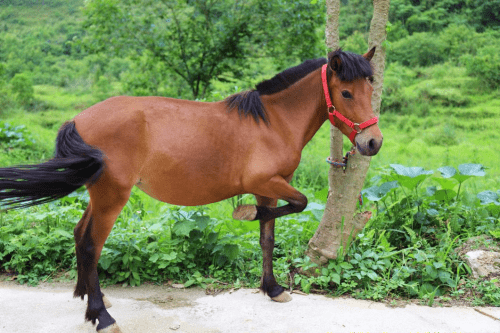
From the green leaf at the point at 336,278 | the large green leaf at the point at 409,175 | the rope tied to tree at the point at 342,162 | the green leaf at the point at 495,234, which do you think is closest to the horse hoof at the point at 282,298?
the green leaf at the point at 336,278

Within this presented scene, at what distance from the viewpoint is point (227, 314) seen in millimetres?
3279

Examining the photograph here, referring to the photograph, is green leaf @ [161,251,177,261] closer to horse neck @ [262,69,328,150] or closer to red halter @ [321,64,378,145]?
horse neck @ [262,69,328,150]

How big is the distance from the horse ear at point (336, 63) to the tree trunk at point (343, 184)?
869 mm

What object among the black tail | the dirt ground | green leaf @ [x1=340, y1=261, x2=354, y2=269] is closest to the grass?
green leaf @ [x1=340, y1=261, x2=354, y2=269]

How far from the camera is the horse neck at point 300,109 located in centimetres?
321

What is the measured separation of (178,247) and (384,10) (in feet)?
9.06

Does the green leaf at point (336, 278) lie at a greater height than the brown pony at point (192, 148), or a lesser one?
lesser

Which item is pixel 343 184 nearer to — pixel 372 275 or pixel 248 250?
pixel 372 275

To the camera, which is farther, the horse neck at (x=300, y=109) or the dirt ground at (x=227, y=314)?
the horse neck at (x=300, y=109)

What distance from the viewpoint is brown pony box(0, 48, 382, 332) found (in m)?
2.83

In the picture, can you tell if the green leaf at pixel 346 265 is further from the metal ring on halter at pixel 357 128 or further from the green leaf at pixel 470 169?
the green leaf at pixel 470 169

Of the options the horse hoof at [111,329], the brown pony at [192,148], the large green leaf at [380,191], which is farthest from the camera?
the large green leaf at [380,191]

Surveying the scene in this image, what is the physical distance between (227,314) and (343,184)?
1.47 meters

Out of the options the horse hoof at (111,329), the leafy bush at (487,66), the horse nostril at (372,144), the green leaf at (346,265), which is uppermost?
the leafy bush at (487,66)
